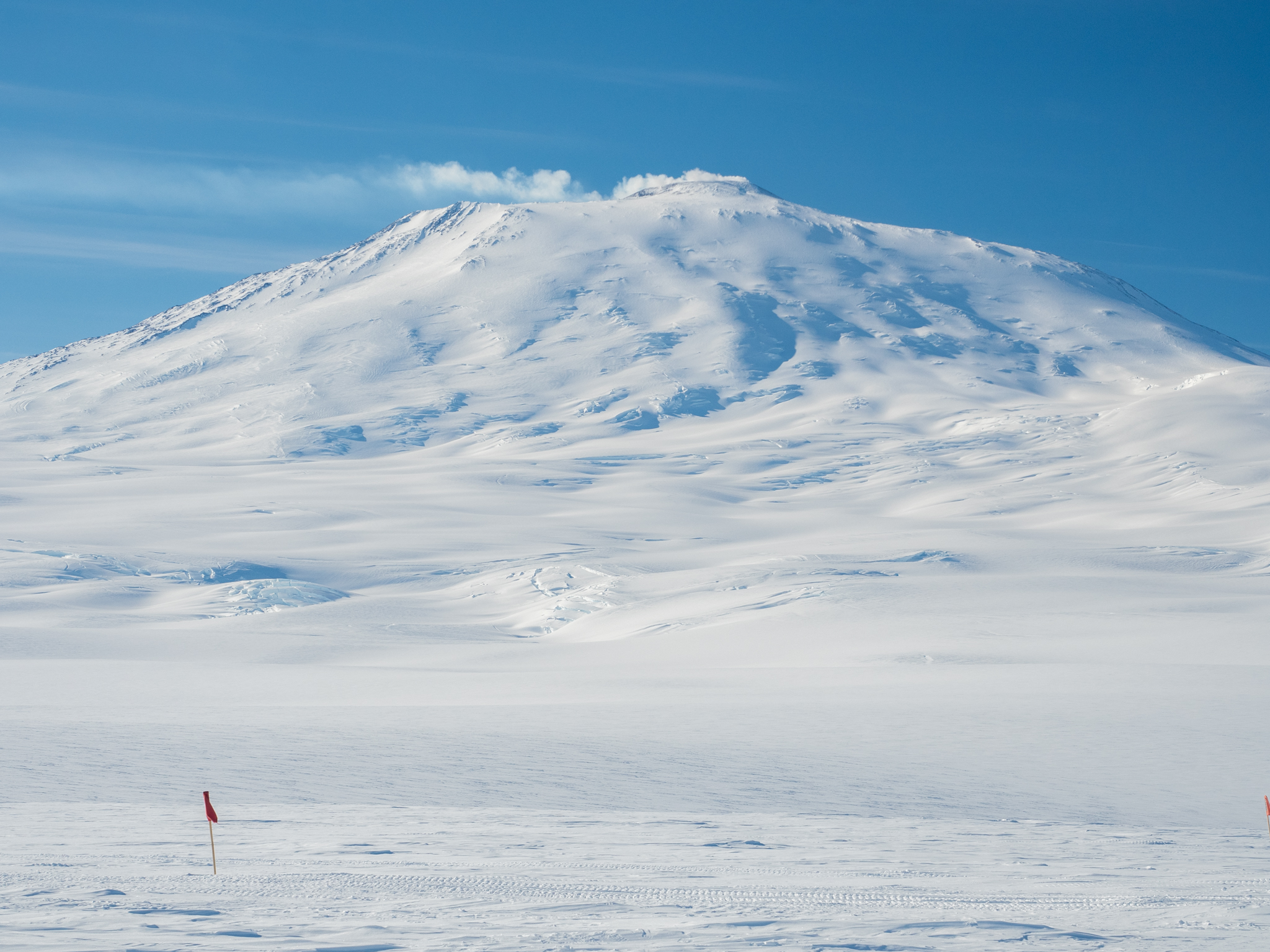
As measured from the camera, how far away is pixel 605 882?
7.50 meters

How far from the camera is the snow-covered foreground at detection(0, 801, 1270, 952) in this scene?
6.33m

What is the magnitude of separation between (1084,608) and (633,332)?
273 feet

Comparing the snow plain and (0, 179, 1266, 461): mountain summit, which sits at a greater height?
(0, 179, 1266, 461): mountain summit

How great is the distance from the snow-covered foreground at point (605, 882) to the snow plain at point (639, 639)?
0.05 m

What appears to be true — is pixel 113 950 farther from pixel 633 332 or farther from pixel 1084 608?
pixel 633 332

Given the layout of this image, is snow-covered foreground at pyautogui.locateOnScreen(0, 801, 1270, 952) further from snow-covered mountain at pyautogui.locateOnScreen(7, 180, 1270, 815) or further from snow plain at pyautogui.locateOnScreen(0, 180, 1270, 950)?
snow-covered mountain at pyautogui.locateOnScreen(7, 180, 1270, 815)

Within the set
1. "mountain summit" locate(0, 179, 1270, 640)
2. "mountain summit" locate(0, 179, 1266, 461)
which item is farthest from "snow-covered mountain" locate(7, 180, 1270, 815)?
"mountain summit" locate(0, 179, 1266, 461)

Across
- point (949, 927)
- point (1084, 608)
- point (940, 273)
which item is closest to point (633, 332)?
point (940, 273)

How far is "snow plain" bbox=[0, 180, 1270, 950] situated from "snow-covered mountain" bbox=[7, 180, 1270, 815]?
37cm

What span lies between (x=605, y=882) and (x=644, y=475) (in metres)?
65.5

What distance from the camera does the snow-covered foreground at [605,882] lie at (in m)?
6.33

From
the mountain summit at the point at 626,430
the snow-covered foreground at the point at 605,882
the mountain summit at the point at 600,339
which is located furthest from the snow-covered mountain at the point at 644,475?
the snow-covered foreground at the point at 605,882

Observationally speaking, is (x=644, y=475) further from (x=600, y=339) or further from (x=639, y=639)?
(x=639, y=639)

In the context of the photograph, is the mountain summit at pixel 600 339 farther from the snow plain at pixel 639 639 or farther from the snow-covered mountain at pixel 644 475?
the snow plain at pixel 639 639
